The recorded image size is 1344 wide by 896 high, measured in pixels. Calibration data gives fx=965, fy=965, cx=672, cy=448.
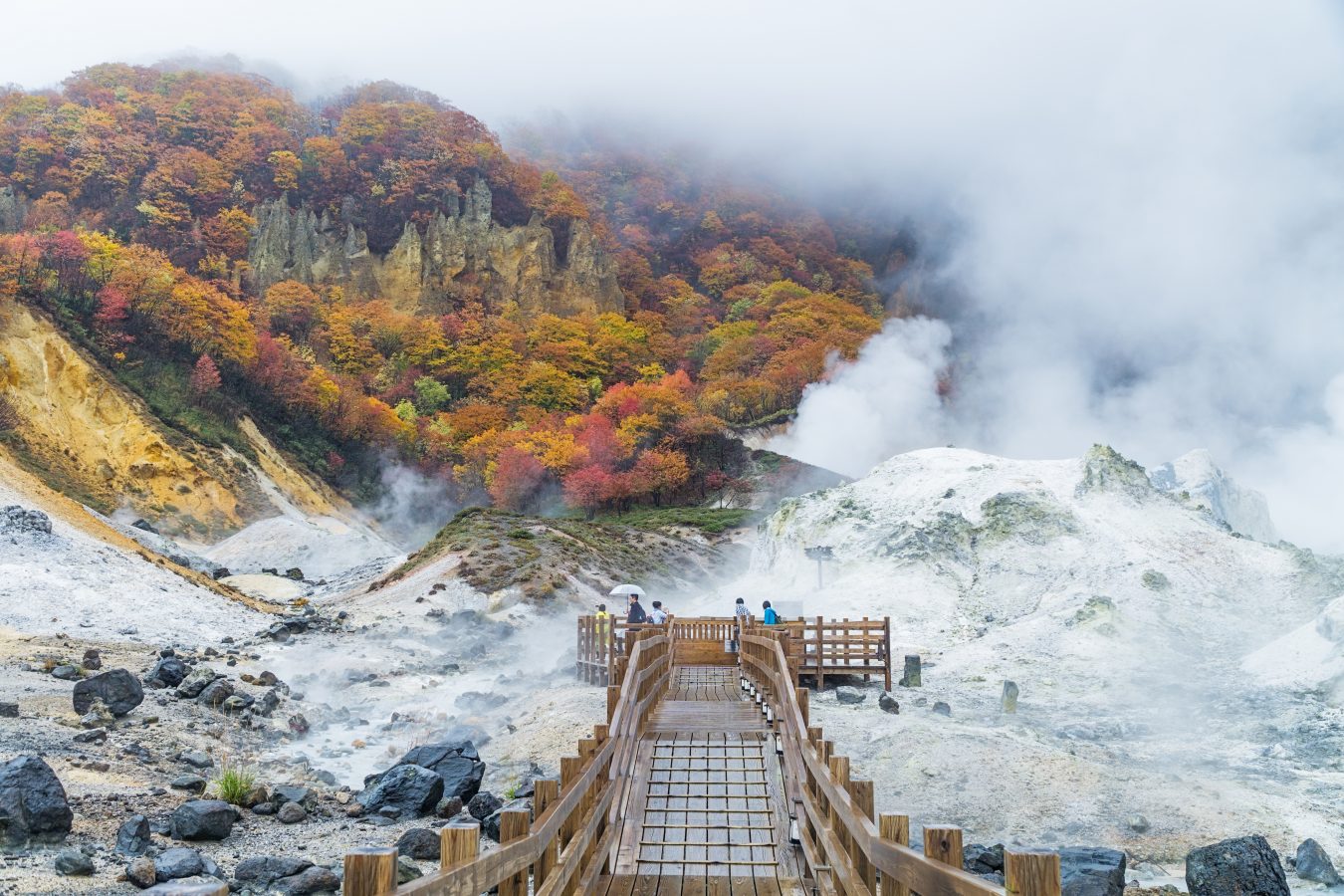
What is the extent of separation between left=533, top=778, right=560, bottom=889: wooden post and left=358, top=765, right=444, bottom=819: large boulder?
22.6 ft

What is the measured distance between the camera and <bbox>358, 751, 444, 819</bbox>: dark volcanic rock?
1115 cm

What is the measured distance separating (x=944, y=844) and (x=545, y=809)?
2.30 metres

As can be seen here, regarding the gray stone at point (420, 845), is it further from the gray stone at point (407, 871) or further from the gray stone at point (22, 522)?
the gray stone at point (22, 522)

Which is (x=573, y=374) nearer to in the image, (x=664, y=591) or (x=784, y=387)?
(x=784, y=387)

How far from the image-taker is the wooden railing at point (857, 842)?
107 inches

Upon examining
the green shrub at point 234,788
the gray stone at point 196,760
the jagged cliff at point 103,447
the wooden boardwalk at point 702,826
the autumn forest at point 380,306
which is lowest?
the green shrub at point 234,788

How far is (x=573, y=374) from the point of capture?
66.8m

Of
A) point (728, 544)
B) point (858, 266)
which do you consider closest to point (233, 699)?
point (728, 544)

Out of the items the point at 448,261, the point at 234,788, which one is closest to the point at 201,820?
the point at 234,788

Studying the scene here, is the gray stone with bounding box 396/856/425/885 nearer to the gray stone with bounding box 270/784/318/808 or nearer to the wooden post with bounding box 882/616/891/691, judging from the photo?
the gray stone with bounding box 270/784/318/808

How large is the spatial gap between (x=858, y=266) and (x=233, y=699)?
8556cm

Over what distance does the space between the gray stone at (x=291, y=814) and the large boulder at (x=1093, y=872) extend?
7.69 m

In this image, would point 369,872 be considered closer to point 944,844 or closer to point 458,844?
point 458,844

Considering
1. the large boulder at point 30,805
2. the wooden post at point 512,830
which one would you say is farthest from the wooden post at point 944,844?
the large boulder at point 30,805
